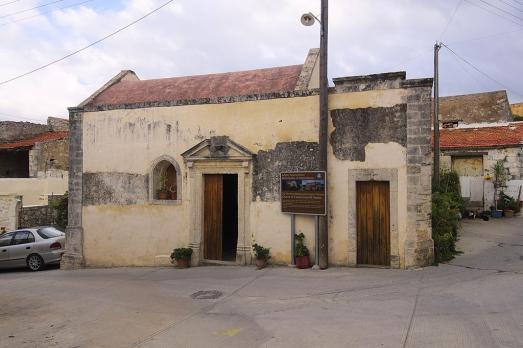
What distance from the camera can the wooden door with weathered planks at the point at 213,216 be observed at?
11.5 meters

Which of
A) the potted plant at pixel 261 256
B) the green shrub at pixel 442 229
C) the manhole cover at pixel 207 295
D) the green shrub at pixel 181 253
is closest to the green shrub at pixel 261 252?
the potted plant at pixel 261 256

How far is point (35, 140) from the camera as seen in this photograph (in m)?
24.5

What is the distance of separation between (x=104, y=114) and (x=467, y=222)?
1264 centimetres

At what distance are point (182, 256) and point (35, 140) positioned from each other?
17350 millimetres

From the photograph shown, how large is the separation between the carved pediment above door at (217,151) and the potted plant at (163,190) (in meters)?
1.17

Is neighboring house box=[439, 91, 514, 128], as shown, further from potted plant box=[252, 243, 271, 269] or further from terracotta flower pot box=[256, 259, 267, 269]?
Answer: terracotta flower pot box=[256, 259, 267, 269]

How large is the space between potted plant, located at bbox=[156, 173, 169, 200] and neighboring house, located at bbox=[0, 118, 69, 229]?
8.77 metres

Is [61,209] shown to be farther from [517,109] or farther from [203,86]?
[517,109]

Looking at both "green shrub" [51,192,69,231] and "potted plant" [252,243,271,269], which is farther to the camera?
"green shrub" [51,192,69,231]

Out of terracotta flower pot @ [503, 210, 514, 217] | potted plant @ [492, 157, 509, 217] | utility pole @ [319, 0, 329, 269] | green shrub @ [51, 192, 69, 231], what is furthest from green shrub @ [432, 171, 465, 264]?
green shrub @ [51, 192, 69, 231]

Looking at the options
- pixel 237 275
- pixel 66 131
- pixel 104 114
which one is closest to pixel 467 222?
pixel 237 275

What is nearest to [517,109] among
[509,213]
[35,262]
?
[509,213]

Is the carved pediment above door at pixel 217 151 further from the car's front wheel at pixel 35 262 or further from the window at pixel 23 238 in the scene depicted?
the window at pixel 23 238

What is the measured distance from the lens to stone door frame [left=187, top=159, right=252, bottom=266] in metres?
10.9
